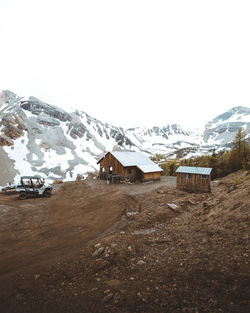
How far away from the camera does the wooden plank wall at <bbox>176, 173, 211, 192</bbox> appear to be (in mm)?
18767

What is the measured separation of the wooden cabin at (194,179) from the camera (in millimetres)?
18784

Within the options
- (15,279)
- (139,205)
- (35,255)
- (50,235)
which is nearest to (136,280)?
(15,279)

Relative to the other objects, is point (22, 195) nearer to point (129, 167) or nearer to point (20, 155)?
point (129, 167)

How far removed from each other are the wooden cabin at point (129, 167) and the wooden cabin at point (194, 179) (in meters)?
8.07

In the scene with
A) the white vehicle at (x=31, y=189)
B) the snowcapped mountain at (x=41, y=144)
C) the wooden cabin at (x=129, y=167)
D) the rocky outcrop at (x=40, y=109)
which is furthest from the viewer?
the rocky outcrop at (x=40, y=109)

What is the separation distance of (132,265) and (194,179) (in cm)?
1565

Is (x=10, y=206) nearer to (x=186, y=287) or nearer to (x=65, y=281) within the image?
(x=65, y=281)

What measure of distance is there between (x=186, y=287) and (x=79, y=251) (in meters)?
5.06

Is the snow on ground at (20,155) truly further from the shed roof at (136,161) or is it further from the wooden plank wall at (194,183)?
the wooden plank wall at (194,183)

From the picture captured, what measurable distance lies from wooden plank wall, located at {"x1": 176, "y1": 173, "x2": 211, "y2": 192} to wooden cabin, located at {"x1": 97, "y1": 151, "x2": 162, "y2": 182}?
7976 millimetres

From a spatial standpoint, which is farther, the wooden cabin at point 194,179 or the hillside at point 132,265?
the wooden cabin at point 194,179

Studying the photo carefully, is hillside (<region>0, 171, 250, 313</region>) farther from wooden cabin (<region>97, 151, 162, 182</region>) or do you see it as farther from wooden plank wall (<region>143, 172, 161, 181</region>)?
wooden plank wall (<region>143, 172, 161, 181</region>)

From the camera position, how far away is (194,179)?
19.4m

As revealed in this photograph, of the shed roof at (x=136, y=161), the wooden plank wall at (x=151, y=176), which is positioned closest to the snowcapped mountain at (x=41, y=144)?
the shed roof at (x=136, y=161)
